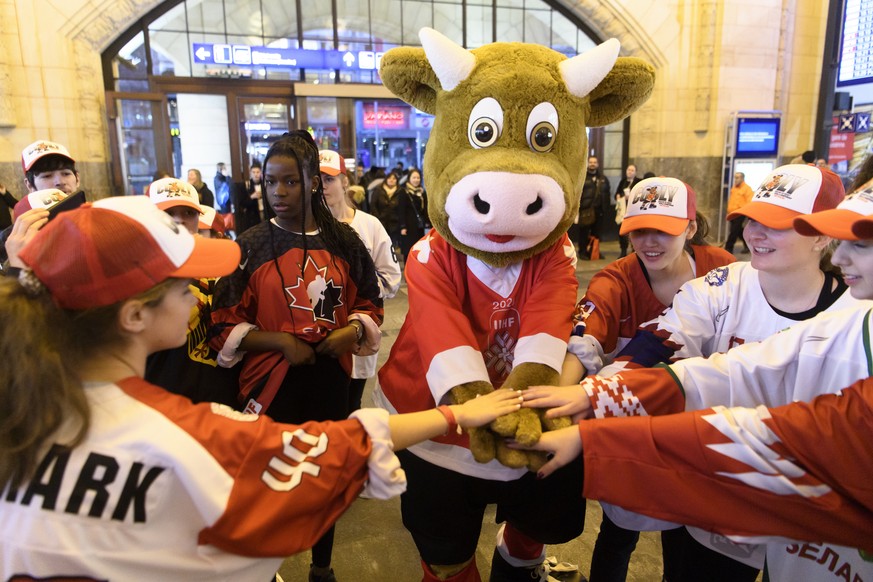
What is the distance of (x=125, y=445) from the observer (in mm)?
1011

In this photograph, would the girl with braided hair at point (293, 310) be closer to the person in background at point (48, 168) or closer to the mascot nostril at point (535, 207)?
the mascot nostril at point (535, 207)

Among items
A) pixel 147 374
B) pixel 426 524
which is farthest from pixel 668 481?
pixel 147 374

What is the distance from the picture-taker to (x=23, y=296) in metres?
1.04

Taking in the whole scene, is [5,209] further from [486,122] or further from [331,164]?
[486,122]

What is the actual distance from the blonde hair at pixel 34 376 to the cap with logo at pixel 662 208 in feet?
5.41

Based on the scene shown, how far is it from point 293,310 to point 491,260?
0.76m

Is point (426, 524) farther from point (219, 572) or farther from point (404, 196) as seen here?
point (404, 196)

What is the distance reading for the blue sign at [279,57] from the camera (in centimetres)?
941

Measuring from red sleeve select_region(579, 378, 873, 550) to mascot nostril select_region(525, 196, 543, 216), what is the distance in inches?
21.9

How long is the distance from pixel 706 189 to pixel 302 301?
1022 cm

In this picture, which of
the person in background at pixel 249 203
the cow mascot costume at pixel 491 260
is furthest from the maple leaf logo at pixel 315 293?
the person in background at pixel 249 203

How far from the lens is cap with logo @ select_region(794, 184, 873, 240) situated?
1146 millimetres

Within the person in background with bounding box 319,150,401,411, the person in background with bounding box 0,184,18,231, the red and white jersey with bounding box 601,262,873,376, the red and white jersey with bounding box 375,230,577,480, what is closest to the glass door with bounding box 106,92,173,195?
the person in background with bounding box 0,184,18,231

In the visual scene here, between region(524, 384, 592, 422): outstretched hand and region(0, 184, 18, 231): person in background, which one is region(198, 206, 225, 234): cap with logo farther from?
region(0, 184, 18, 231): person in background
